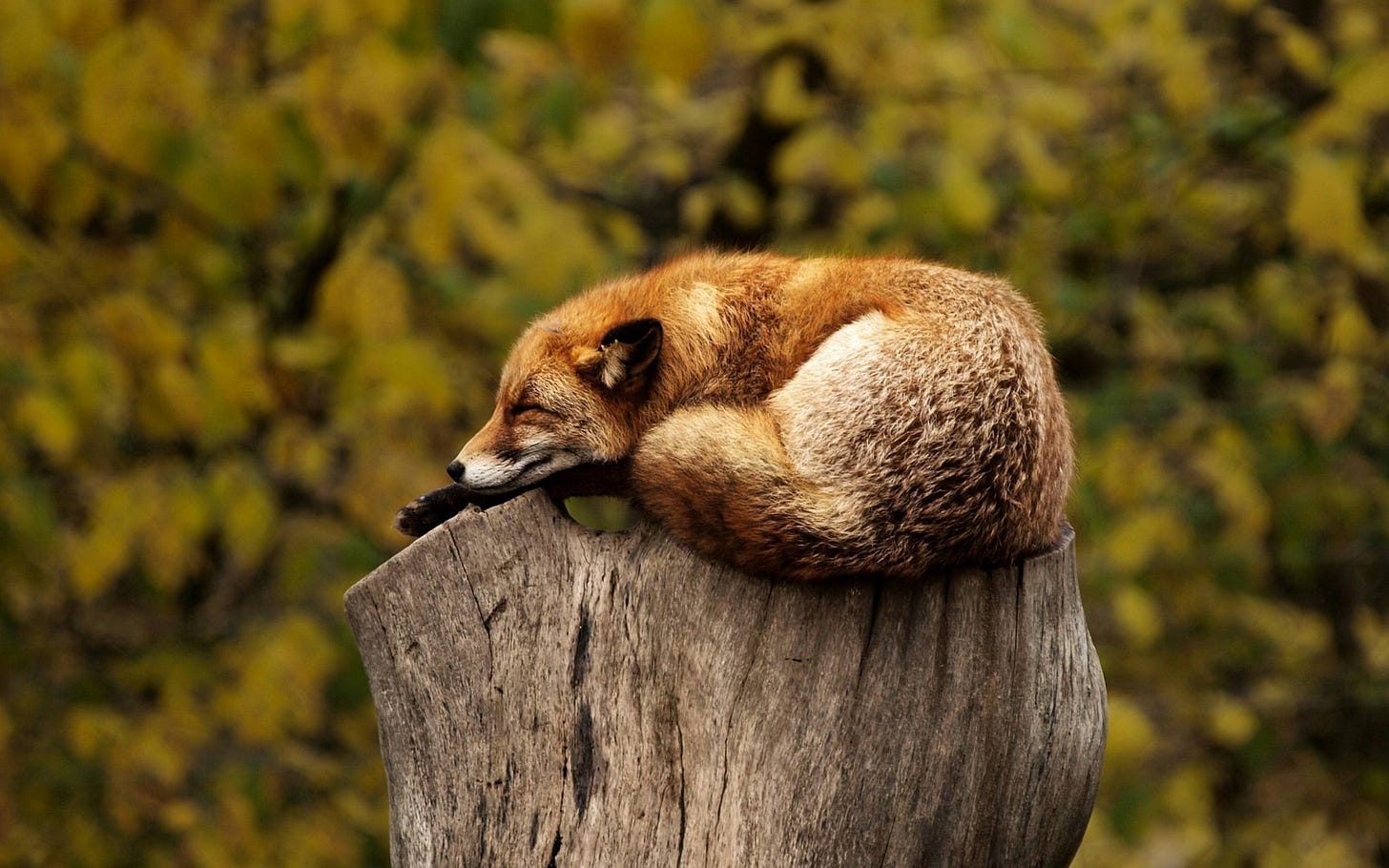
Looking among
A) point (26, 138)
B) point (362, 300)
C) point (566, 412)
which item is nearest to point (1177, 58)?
point (362, 300)

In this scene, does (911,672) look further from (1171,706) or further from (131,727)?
(1171,706)

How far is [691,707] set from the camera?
2879 mm

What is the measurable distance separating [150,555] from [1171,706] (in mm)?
6265

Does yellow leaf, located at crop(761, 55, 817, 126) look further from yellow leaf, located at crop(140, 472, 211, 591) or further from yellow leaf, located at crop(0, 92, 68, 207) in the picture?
yellow leaf, located at crop(140, 472, 211, 591)

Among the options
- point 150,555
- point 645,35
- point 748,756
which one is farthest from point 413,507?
point 150,555

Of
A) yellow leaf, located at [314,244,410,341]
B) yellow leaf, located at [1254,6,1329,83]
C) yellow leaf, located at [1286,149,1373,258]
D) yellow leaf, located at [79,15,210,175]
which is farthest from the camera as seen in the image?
yellow leaf, located at [314,244,410,341]

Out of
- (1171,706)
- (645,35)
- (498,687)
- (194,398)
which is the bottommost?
(1171,706)

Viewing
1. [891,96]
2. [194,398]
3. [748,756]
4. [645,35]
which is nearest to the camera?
[748,756]

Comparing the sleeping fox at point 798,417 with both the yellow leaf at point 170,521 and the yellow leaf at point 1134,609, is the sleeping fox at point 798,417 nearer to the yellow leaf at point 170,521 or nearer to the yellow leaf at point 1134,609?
the yellow leaf at point 170,521

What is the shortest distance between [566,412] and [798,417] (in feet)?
2.33

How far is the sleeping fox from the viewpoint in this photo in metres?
2.92

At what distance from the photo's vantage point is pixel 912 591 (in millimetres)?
2943

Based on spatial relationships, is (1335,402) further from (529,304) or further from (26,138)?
(26,138)

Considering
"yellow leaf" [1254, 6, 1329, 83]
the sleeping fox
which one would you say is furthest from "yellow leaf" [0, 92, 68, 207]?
"yellow leaf" [1254, 6, 1329, 83]
